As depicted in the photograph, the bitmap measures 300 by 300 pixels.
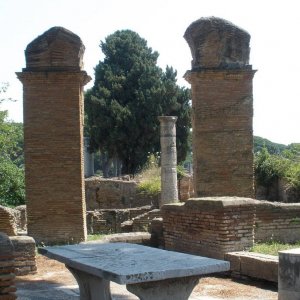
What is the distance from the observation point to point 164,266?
4.80 metres

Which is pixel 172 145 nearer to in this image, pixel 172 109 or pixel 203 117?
pixel 203 117

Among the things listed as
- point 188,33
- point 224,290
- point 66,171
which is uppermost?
point 188,33

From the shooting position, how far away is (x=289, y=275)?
5.84 metres

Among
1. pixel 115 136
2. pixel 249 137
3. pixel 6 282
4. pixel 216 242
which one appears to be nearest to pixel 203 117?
pixel 249 137

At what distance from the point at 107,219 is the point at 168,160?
2957mm

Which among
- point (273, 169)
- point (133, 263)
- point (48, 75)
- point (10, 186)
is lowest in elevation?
point (133, 263)

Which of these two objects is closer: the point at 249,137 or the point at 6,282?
the point at 6,282

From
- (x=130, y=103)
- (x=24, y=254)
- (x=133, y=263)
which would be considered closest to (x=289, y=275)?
(x=133, y=263)

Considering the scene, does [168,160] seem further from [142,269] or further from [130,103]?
[130,103]

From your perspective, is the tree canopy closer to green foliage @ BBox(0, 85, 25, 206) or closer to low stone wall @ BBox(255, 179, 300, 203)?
green foliage @ BBox(0, 85, 25, 206)

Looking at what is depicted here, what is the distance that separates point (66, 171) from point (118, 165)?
29.7 metres

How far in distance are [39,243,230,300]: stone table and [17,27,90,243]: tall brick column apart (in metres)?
5.18

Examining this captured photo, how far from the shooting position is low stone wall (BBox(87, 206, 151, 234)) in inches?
650

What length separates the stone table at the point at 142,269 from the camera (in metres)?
4.56
